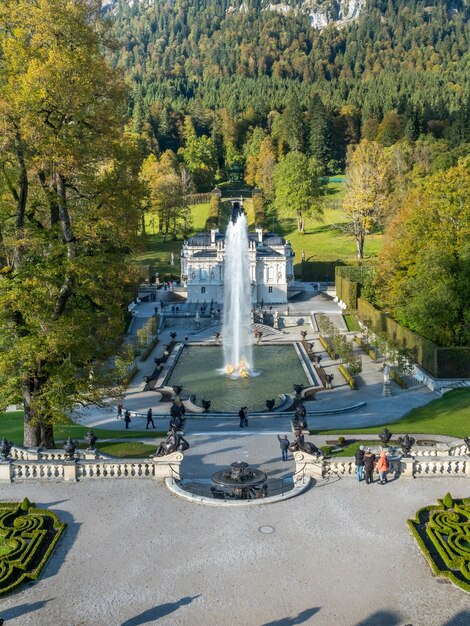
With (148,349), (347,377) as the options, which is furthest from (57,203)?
(148,349)

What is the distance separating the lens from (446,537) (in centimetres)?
1759

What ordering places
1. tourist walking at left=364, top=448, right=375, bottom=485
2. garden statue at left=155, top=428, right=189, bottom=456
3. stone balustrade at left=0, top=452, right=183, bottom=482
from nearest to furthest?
1. tourist walking at left=364, top=448, right=375, bottom=485
2. stone balustrade at left=0, top=452, right=183, bottom=482
3. garden statue at left=155, top=428, right=189, bottom=456

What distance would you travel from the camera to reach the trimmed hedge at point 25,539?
15.6 metres

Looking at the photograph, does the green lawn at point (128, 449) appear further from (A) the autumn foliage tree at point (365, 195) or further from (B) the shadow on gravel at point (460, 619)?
(A) the autumn foliage tree at point (365, 195)

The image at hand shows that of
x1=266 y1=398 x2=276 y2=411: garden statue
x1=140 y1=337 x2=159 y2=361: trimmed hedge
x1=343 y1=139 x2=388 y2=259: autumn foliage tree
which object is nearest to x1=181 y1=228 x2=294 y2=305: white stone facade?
x1=343 y1=139 x2=388 y2=259: autumn foliage tree

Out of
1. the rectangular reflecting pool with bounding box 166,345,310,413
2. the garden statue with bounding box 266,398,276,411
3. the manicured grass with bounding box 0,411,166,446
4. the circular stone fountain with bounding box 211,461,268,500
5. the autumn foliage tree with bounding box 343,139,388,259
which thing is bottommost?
the rectangular reflecting pool with bounding box 166,345,310,413

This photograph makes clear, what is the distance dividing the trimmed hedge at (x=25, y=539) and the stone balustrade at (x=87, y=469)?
2.35 metres

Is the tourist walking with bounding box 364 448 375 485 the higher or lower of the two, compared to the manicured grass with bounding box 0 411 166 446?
higher

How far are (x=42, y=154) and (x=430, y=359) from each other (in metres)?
30.6

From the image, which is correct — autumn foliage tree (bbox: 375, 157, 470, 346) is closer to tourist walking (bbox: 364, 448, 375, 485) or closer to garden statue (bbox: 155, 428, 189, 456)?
tourist walking (bbox: 364, 448, 375, 485)

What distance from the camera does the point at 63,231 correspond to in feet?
77.9

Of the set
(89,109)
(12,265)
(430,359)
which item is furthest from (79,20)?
(430,359)

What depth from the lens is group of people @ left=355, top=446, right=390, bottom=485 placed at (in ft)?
69.9

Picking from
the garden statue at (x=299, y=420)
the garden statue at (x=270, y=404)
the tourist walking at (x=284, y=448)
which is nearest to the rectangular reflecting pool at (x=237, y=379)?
the garden statue at (x=270, y=404)
